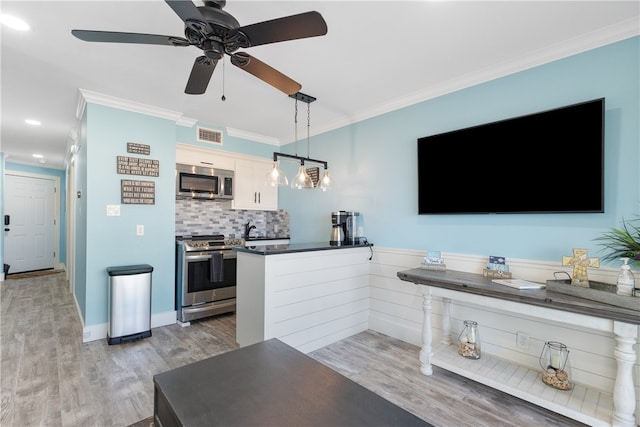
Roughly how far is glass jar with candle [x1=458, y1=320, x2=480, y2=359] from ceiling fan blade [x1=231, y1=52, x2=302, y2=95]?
236cm

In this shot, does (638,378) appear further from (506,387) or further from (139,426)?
(139,426)

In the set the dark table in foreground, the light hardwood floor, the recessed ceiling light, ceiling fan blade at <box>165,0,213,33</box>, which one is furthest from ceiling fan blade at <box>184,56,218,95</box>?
the light hardwood floor

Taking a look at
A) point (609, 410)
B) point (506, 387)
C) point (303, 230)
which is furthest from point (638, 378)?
point (303, 230)

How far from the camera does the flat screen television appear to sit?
2037 mm

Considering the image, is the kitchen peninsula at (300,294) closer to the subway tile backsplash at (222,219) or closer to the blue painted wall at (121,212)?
the blue painted wall at (121,212)

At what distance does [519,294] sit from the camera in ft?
6.30

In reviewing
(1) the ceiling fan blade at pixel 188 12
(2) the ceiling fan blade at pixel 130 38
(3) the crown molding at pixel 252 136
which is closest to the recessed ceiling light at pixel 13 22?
(2) the ceiling fan blade at pixel 130 38

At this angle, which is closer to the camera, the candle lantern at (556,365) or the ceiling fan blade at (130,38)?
the ceiling fan blade at (130,38)

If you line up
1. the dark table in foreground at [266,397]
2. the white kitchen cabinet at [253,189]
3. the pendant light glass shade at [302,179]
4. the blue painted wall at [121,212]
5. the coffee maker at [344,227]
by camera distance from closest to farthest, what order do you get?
1. the dark table in foreground at [266,397]
2. the pendant light glass shade at [302,179]
3. the blue painted wall at [121,212]
4. the coffee maker at [344,227]
5. the white kitchen cabinet at [253,189]

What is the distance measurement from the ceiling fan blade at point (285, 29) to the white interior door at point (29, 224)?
25.5 ft

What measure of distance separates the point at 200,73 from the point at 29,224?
7.36m

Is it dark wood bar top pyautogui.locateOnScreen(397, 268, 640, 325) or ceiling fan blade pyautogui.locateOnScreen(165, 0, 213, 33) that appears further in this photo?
dark wood bar top pyautogui.locateOnScreen(397, 268, 640, 325)

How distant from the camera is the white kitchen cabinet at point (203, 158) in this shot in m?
3.92

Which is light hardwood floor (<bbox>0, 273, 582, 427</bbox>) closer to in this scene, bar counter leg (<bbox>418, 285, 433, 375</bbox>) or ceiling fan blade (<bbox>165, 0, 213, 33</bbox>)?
bar counter leg (<bbox>418, 285, 433, 375</bbox>)
